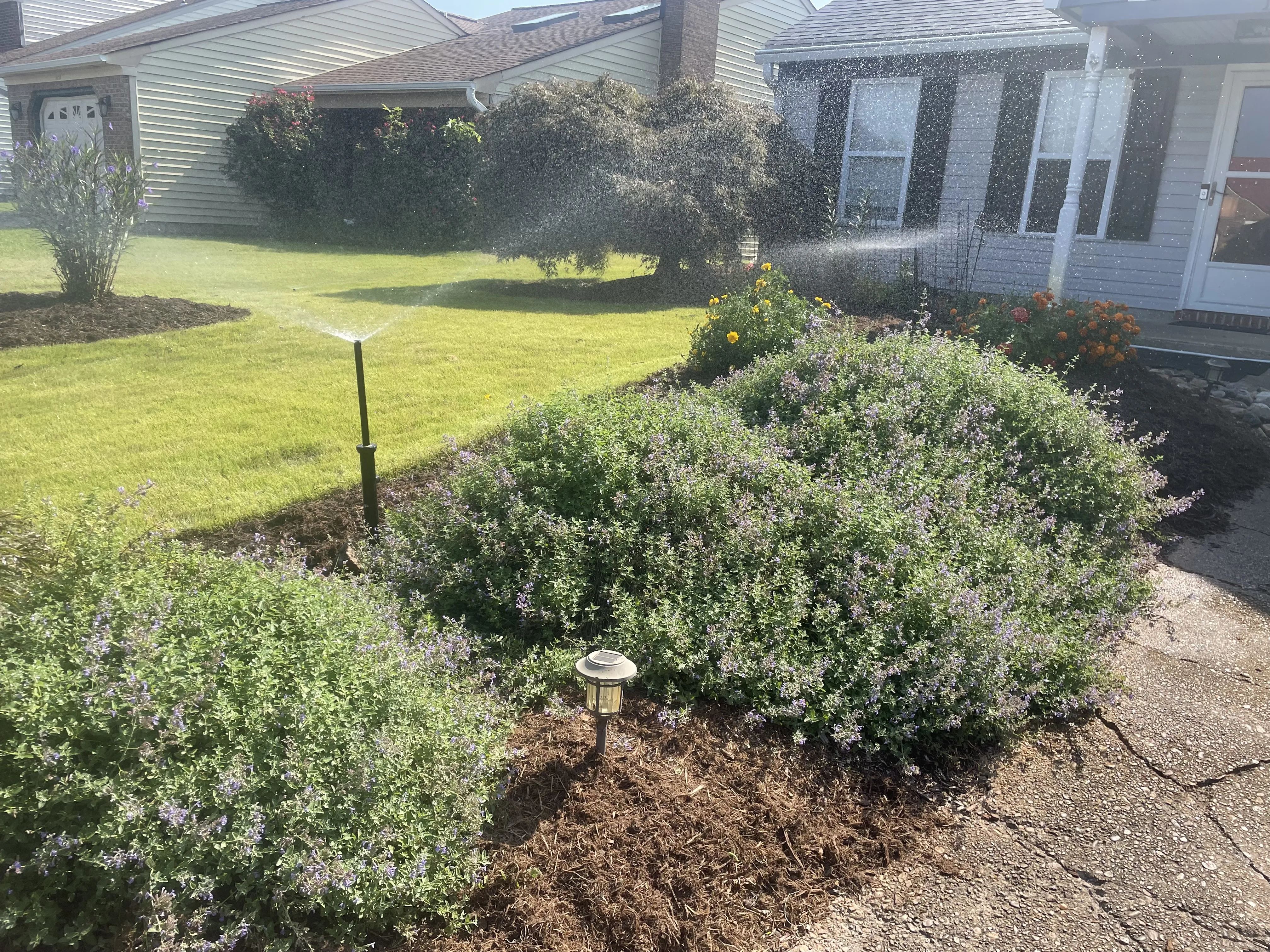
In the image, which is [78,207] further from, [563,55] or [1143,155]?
[1143,155]

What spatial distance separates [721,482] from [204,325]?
633 centimetres

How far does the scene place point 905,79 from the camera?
11.7 meters

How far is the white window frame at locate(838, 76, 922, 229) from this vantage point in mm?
11688

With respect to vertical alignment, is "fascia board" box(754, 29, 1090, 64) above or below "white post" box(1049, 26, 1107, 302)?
above

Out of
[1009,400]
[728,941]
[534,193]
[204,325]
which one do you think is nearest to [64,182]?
[204,325]

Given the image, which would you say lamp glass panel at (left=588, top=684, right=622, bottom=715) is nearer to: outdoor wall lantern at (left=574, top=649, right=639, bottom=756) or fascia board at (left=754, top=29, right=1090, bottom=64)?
outdoor wall lantern at (left=574, top=649, right=639, bottom=756)

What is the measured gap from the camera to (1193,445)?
629cm

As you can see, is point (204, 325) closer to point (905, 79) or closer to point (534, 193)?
point (534, 193)

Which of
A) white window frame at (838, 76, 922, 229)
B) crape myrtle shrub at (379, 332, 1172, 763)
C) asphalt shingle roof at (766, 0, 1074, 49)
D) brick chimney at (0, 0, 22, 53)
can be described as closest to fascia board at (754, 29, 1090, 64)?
asphalt shingle roof at (766, 0, 1074, 49)

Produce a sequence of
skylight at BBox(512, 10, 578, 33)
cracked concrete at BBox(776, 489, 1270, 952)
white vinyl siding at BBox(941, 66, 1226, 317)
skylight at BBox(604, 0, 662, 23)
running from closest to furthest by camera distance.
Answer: cracked concrete at BBox(776, 489, 1270, 952), white vinyl siding at BBox(941, 66, 1226, 317), skylight at BBox(604, 0, 662, 23), skylight at BBox(512, 10, 578, 33)

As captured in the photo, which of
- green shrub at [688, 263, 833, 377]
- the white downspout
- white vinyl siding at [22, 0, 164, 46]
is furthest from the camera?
white vinyl siding at [22, 0, 164, 46]

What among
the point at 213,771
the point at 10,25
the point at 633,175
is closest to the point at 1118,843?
the point at 213,771

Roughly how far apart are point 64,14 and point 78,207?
921 inches

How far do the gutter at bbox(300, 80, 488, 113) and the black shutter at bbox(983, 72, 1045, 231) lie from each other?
26.4 feet
